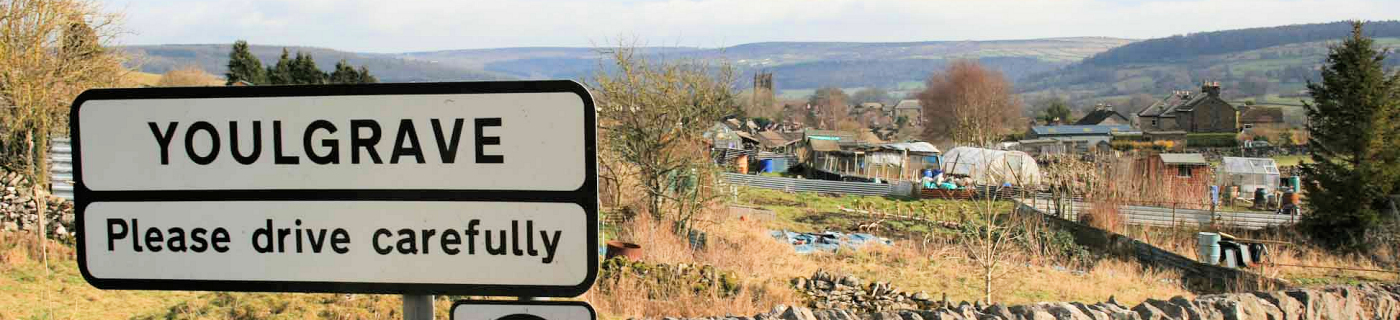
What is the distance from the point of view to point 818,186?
32.8m

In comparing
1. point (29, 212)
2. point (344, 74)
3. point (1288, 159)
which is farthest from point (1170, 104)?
point (29, 212)

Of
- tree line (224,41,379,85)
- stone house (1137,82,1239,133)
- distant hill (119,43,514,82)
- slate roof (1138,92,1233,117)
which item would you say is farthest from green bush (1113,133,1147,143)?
distant hill (119,43,514,82)

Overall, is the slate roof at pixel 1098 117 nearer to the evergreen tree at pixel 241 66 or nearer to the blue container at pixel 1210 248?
the evergreen tree at pixel 241 66

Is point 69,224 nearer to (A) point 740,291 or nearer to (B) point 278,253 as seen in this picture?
(A) point 740,291

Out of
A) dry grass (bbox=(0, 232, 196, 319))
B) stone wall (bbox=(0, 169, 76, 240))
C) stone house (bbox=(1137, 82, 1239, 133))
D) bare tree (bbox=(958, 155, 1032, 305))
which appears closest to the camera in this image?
dry grass (bbox=(0, 232, 196, 319))

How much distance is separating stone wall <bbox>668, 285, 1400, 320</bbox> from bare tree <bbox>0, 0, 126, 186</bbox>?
42.5 feet

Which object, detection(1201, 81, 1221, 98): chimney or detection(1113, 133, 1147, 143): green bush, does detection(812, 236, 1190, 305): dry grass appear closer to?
detection(1113, 133, 1147, 143): green bush

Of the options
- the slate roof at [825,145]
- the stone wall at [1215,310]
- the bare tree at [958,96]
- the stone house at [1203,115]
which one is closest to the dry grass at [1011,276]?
the stone wall at [1215,310]

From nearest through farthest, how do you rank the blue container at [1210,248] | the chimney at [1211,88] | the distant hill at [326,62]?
the blue container at [1210,248] < the chimney at [1211,88] < the distant hill at [326,62]

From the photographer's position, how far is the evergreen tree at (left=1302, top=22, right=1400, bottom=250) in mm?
17219

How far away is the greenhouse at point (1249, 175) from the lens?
1165 inches

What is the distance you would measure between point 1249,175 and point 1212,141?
37.0 m

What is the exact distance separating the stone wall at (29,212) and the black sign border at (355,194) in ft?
43.1

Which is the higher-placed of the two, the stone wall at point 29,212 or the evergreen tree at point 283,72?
the evergreen tree at point 283,72
